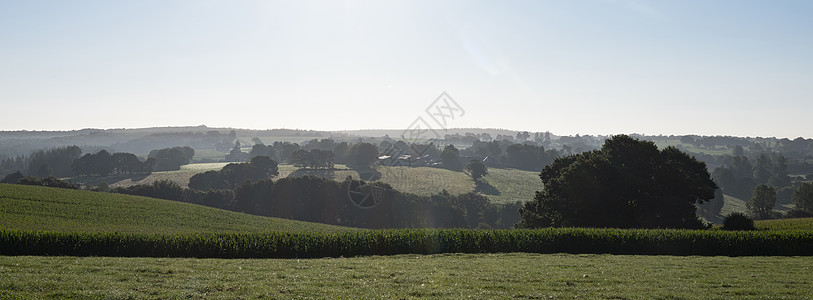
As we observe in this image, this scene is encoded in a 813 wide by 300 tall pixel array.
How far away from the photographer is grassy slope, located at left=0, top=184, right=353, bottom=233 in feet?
139

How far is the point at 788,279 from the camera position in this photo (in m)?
16.7

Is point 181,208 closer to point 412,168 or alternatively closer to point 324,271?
point 324,271

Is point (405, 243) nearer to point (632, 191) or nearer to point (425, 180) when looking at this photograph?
point (632, 191)

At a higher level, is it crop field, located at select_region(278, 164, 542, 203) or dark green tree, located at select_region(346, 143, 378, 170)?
dark green tree, located at select_region(346, 143, 378, 170)

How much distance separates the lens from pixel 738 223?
1412 inches

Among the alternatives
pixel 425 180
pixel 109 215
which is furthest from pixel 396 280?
pixel 425 180

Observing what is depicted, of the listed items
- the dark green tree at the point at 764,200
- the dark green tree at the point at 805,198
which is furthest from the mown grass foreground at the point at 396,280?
the dark green tree at the point at 764,200

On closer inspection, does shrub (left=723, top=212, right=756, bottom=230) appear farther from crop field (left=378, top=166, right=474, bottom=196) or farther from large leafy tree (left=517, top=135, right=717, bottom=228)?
crop field (left=378, top=166, right=474, bottom=196)

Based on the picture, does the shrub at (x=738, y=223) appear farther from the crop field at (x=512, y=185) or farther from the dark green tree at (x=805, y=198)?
the crop field at (x=512, y=185)

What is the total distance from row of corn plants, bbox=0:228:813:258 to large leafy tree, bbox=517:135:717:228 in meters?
11.3

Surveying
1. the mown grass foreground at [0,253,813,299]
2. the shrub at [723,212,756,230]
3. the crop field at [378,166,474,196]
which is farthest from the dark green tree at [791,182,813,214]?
the mown grass foreground at [0,253,813,299]

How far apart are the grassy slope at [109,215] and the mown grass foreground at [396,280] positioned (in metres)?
28.6

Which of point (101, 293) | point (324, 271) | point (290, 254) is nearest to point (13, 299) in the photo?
point (101, 293)

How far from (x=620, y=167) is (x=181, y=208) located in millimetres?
53362
